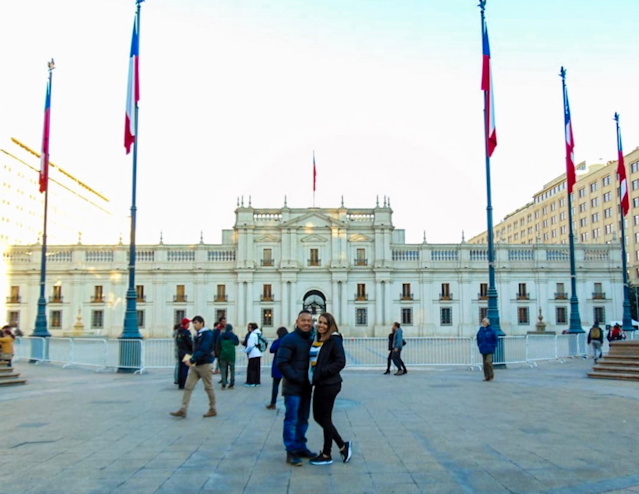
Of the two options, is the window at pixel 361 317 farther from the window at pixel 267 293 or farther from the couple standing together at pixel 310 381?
the couple standing together at pixel 310 381

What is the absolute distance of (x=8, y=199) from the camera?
6781 cm

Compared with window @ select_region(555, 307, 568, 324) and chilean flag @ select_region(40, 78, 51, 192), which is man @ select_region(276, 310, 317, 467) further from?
window @ select_region(555, 307, 568, 324)

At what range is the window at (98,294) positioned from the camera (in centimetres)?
5512

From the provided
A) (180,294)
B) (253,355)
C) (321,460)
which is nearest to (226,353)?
(253,355)

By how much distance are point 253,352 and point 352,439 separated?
21.0 feet

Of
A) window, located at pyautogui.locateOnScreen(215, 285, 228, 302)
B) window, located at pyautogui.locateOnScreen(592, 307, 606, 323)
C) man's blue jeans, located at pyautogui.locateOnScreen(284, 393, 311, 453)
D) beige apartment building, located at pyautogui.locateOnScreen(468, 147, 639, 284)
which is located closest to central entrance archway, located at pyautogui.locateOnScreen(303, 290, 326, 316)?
window, located at pyautogui.locateOnScreen(215, 285, 228, 302)

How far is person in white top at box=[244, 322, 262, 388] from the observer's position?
46.0ft

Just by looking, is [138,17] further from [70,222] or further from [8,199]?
[70,222]

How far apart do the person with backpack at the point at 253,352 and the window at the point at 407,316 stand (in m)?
41.6

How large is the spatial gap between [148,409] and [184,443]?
132 inches

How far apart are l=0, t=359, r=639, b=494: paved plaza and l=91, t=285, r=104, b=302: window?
43.8 meters

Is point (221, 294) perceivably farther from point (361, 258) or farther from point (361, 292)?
point (361, 258)

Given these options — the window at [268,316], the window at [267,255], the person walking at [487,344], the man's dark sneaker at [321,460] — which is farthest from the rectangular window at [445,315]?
the man's dark sneaker at [321,460]

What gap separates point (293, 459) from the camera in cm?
670
